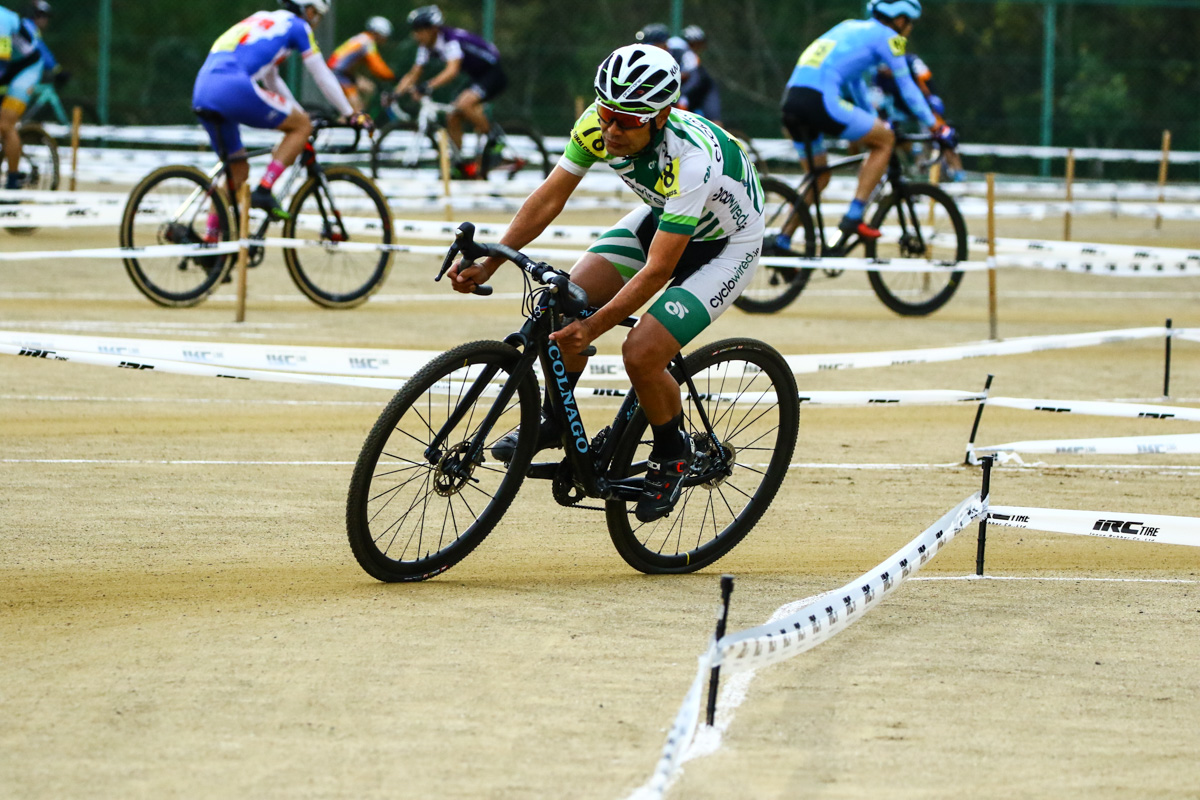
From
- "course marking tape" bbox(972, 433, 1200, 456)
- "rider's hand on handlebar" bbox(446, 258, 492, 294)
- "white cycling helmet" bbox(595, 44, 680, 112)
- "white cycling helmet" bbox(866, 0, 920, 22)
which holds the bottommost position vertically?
"course marking tape" bbox(972, 433, 1200, 456)

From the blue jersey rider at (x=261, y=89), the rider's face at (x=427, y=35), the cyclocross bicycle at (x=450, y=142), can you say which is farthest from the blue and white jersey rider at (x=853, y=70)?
the rider's face at (x=427, y=35)

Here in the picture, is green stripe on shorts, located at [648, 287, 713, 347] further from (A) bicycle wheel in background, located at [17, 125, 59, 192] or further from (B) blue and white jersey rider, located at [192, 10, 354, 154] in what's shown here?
(A) bicycle wheel in background, located at [17, 125, 59, 192]

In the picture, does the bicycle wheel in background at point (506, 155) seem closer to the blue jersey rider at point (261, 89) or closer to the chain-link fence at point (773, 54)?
the chain-link fence at point (773, 54)

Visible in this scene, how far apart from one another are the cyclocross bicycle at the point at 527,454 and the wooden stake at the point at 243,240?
17.8 feet

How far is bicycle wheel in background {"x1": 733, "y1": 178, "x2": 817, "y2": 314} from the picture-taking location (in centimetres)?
1261

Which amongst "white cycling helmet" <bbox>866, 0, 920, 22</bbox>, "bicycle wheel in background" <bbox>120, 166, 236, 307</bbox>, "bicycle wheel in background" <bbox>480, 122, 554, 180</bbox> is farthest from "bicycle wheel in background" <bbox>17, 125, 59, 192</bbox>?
"white cycling helmet" <bbox>866, 0, 920, 22</bbox>

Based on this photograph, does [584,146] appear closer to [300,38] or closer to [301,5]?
[300,38]

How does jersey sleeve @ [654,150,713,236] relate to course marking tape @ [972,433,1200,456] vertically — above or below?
above

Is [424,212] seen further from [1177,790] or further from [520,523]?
Result: [1177,790]

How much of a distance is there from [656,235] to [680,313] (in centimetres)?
33

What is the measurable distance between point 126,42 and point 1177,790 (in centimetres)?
2325

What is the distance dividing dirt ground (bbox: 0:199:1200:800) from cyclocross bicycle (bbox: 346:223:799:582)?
0.49ft

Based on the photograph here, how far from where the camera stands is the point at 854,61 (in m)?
12.4

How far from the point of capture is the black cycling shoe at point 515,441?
227 inches
